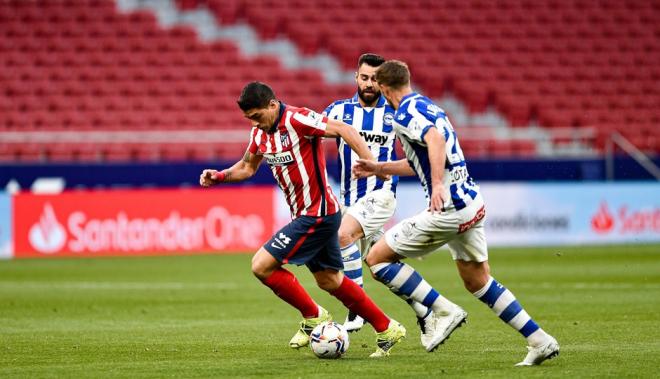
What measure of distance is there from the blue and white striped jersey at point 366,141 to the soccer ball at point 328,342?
207cm

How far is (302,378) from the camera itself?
7.48 meters

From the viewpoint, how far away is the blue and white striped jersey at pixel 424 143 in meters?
7.95

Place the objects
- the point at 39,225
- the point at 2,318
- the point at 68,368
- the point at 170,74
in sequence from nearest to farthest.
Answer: the point at 68,368 < the point at 2,318 < the point at 39,225 < the point at 170,74

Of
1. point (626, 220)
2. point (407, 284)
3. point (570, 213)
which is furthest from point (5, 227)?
point (407, 284)

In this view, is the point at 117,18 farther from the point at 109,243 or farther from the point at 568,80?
the point at 568,80

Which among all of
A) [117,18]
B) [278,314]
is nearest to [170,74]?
[117,18]

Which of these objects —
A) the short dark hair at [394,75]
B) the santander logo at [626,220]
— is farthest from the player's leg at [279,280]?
the santander logo at [626,220]

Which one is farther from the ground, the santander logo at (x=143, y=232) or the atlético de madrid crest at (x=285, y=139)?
the atlético de madrid crest at (x=285, y=139)

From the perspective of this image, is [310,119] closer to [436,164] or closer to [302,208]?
[302,208]

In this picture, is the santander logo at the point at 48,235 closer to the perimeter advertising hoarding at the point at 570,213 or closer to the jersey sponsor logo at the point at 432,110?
the perimeter advertising hoarding at the point at 570,213

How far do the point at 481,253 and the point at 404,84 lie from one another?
Answer: 4.19 ft

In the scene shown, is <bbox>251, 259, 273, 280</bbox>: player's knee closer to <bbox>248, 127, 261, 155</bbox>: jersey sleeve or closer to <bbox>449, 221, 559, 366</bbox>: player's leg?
<bbox>248, 127, 261, 155</bbox>: jersey sleeve

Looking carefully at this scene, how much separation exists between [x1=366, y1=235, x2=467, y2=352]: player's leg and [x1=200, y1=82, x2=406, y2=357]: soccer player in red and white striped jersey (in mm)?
237

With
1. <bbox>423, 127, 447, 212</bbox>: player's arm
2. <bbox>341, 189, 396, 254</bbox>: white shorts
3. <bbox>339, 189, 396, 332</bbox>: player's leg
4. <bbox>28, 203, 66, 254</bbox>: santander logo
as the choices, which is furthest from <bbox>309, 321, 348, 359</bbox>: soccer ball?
<bbox>28, 203, 66, 254</bbox>: santander logo
